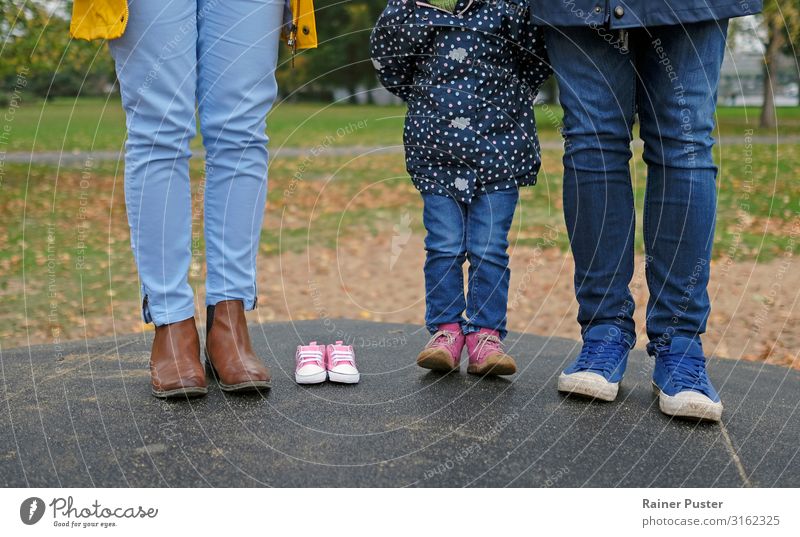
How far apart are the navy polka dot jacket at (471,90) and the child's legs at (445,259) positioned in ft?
0.20

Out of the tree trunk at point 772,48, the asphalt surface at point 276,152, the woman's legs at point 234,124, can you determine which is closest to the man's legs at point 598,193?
the woman's legs at point 234,124

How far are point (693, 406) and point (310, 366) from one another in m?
1.21

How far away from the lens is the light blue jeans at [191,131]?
252cm

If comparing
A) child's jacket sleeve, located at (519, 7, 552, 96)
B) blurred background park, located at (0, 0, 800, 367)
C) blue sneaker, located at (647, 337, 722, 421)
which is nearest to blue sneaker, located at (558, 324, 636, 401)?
blue sneaker, located at (647, 337, 722, 421)

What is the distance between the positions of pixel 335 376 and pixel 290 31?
3.72 feet

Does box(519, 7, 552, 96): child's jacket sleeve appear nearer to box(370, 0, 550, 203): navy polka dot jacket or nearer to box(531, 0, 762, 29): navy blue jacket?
box(370, 0, 550, 203): navy polka dot jacket

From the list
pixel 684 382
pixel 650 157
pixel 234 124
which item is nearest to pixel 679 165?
pixel 650 157

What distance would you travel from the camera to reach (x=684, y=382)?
2.58m

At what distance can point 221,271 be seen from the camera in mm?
2734

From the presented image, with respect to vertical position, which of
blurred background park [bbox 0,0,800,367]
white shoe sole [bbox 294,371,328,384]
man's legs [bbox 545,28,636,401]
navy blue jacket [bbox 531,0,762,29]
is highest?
navy blue jacket [bbox 531,0,762,29]

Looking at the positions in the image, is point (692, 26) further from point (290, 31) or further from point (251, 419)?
point (251, 419)

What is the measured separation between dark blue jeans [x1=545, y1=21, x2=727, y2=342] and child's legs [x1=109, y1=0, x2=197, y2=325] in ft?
3.69

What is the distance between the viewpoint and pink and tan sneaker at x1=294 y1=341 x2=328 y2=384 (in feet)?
9.31
